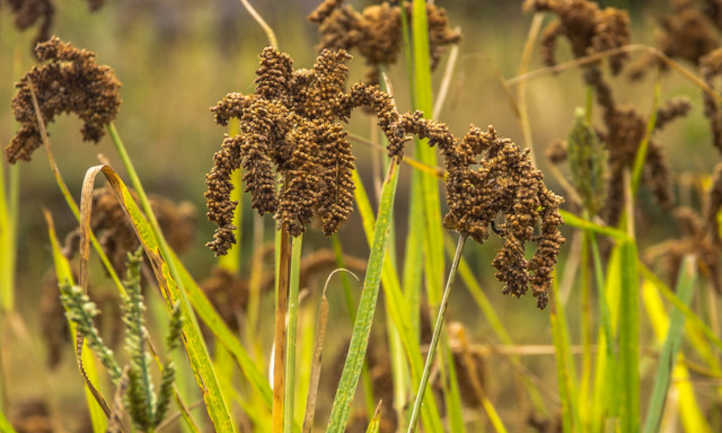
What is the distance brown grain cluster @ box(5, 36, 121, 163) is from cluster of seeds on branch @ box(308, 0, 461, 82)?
0.75 feet

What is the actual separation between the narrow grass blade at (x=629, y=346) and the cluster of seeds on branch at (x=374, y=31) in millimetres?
281

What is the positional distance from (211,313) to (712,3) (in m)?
0.90

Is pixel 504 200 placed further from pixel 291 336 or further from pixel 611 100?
pixel 611 100

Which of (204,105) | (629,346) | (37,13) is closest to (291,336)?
(629,346)

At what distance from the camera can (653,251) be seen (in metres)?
1.18

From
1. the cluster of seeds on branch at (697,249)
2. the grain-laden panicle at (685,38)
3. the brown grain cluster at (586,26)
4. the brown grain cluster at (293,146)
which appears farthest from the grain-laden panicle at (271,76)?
the grain-laden panicle at (685,38)

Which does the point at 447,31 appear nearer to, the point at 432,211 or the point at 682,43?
the point at 432,211

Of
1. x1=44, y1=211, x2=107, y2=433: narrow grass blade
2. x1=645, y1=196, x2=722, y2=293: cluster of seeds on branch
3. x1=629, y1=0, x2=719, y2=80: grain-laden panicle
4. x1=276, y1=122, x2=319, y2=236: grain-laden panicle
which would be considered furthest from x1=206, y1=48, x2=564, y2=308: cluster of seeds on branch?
x1=629, y1=0, x2=719, y2=80: grain-laden panicle

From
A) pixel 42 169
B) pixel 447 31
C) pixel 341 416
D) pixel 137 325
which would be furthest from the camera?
pixel 42 169

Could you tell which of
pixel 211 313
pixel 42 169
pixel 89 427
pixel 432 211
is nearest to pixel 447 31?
pixel 432 211

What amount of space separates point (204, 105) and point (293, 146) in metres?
3.43

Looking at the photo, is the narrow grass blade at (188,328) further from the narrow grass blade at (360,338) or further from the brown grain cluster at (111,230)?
the brown grain cluster at (111,230)

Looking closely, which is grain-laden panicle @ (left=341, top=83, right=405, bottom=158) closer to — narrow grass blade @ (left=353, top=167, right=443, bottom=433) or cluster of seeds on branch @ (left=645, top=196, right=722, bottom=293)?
narrow grass blade @ (left=353, top=167, right=443, bottom=433)

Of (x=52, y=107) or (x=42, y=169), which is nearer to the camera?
(x=52, y=107)
